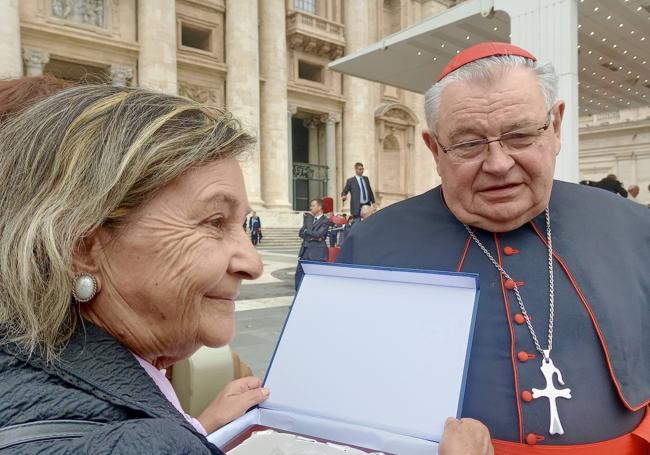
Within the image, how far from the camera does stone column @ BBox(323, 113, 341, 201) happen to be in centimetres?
2205

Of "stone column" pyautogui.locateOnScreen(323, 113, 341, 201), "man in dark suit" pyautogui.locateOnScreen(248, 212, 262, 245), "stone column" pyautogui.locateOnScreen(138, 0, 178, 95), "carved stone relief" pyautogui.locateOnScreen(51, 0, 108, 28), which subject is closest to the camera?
"carved stone relief" pyautogui.locateOnScreen(51, 0, 108, 28)

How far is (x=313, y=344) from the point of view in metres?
1.07

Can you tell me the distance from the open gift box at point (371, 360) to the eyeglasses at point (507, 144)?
0.65 metres

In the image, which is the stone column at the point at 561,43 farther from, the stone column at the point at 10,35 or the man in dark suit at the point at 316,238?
the stone column at the point at 10,35

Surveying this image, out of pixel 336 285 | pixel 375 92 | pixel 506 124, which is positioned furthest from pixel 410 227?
pixel 375 92

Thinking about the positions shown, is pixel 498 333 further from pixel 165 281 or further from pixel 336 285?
pixel 165 281

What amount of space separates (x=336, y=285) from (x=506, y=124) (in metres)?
0.76

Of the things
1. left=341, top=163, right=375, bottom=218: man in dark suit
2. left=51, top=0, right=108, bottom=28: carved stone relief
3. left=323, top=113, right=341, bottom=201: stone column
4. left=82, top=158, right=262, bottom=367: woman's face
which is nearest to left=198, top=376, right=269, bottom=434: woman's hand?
left=82, top=158, right=262, bottom=367: woman's face

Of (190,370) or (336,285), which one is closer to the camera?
(336,285)

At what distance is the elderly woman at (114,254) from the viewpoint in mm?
580

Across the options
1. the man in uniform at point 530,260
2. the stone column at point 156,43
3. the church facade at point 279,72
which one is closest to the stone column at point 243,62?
the church facade at point 279,72

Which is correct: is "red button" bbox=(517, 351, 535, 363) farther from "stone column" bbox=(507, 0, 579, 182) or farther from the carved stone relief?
the carved stone relief

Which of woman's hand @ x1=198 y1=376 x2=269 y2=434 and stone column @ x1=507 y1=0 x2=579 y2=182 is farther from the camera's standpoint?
stone column @ x1=507 y1=0 x2=579 y2=182

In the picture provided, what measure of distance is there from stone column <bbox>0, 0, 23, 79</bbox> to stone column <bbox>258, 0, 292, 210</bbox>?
27.0 feet
